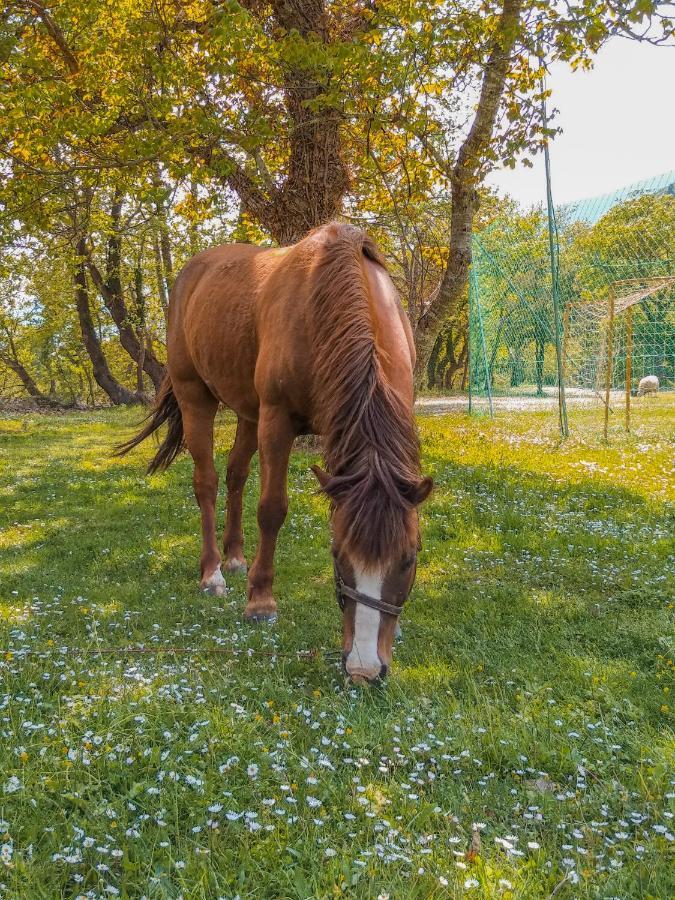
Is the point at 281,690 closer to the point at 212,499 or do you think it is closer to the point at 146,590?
the point at 146,590

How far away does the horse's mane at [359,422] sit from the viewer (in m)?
3.36

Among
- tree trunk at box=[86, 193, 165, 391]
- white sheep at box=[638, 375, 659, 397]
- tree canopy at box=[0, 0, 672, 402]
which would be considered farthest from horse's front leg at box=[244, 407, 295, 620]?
white sheep at box=[638, 375, 659, 397]

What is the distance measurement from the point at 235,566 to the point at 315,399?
2.79 m

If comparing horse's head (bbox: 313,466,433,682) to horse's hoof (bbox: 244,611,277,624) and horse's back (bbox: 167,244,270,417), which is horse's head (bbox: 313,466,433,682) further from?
horse's back (bbox: 167,244,270,417)

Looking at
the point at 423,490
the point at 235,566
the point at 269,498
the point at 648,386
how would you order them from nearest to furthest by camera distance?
the point at 423,490 → the point at 269,498 → the point at 235,566 → the point at 648,386

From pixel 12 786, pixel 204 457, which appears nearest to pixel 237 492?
pixel 204 457

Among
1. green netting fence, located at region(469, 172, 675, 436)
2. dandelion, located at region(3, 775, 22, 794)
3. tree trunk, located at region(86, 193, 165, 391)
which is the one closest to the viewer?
dandelion, located at region(3, 775, 22, 794)

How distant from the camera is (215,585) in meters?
5.91

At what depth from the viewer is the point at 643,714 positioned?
326cm

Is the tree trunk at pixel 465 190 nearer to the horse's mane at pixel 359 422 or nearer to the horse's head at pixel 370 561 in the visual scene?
the horse's mane at pixel 359 422

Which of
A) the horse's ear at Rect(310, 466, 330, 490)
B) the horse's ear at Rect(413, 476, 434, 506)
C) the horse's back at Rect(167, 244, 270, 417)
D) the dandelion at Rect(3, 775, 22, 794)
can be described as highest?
the horse's back at Rect(167, 244, 270, 417)

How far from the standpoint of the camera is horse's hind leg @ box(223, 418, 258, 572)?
6652 millimetres

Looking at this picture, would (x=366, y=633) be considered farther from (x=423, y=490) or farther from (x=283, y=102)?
(x=283, y=102)

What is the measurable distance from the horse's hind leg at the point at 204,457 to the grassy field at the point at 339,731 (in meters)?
0.32
